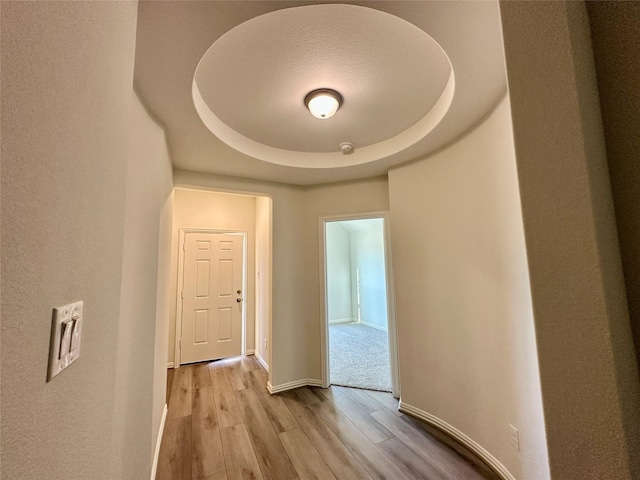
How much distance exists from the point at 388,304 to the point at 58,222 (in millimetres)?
2658

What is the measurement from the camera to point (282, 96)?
1.69m

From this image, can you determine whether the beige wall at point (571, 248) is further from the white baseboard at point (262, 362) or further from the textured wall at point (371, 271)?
the textured wall at point (371, 271)

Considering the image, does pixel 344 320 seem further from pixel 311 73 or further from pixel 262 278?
pixel 311 73

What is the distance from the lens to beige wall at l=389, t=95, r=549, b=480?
60.3 inches

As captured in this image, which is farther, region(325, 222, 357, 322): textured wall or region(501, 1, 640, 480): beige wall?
region(325, 222, 357, 322): textured wall

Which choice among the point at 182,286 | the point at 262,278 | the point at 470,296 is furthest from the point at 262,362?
the point at 470,296

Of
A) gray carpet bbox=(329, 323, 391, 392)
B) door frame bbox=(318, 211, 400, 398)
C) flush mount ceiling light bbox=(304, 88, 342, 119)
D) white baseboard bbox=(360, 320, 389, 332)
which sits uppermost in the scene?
flush mount ceiling light bbox=(304, 88, 342, 119)

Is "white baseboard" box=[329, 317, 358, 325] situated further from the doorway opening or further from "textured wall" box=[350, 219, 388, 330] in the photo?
the doorway opening

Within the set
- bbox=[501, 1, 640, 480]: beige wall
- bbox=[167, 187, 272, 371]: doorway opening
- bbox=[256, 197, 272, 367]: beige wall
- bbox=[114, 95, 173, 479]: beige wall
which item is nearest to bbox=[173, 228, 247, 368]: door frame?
bbox=[167, 187, 272, 371]: doorway opening

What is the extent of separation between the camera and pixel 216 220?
12.7ft

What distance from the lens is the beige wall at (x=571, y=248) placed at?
528 mm

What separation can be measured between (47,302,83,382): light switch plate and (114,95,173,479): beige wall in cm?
56

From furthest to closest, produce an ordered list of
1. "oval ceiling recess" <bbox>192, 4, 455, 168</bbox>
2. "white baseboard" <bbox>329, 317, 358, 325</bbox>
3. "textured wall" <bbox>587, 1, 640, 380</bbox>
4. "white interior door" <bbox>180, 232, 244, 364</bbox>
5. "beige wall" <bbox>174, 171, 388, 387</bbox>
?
"white baseboard" <bbox>329, 317, 358, 325</bbox> → "white interior door" <bbox>180, 232, 244, 364</bbox> → "beige wall" <bbox>174, 171, 388, 387</bbox> → "oval ceiling recess" <bbox>192, 4, 455, 168</bbox> → "textured wall" <bbox>587, 1, 640, 380</bbox>

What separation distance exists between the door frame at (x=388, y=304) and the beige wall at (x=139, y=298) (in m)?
1.69
